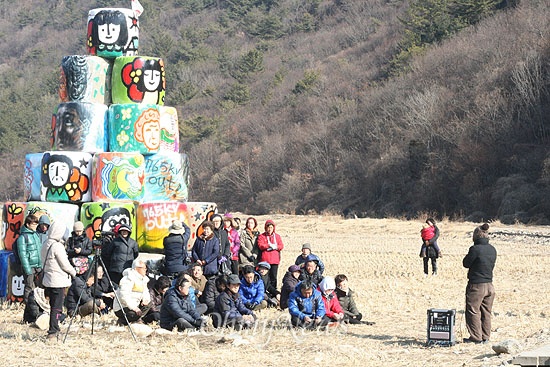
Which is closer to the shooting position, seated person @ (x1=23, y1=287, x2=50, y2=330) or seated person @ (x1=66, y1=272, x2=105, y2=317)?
seated person @ (x1=23, y1=287, x2=50, y2=330)

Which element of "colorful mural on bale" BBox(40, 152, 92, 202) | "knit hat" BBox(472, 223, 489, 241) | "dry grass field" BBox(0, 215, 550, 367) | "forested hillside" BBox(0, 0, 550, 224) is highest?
"forested hillside" BBox(0, 0, 550, 224)

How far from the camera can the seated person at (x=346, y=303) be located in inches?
617

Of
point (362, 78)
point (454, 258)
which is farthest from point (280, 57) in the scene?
point (454, 258)

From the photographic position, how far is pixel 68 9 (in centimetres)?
14562

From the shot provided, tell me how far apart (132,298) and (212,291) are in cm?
129

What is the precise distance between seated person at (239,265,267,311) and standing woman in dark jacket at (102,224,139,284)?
1817 millimetres

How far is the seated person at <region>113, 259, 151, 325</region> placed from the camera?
14656 millimetres

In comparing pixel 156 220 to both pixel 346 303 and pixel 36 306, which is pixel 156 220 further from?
pixel 346 303

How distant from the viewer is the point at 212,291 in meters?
15.4

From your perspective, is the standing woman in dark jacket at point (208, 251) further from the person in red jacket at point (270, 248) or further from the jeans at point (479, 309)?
the jeans at point (479, 309)

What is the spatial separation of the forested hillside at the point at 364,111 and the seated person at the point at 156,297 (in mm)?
29882

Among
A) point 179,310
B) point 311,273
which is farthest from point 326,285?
point 179,310

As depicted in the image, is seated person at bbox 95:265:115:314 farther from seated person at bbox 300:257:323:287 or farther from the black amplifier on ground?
the black amplifier on ground

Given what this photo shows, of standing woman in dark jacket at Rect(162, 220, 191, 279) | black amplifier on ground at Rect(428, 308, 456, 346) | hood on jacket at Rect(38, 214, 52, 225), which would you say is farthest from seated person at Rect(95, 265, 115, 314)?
black amplifier on ground at Rect(428, 308, 456, 346)
